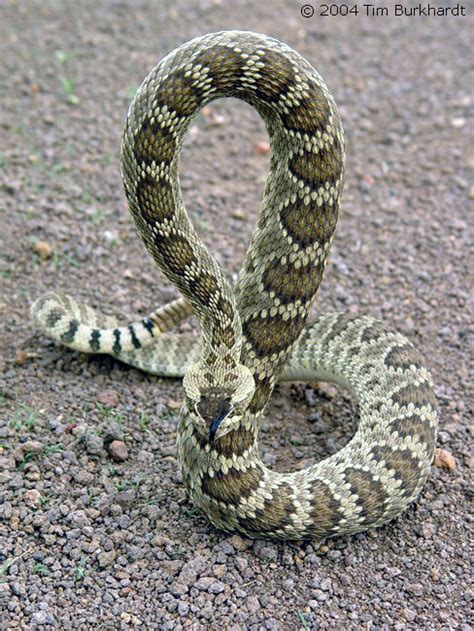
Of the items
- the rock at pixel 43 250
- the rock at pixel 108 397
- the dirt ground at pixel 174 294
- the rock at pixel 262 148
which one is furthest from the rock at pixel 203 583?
the rock at pixel 262 148

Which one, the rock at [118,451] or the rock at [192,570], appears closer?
the rock at [192,570]

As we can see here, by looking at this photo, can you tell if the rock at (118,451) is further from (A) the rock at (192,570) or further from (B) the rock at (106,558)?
(A) the rock at (192,570)

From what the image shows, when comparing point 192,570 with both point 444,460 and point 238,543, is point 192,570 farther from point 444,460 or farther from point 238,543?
point 444,460

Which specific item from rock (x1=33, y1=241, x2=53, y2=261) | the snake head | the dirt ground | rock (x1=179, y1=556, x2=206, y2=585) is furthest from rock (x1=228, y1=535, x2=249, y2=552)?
rock (x1=33, y1=241, x2=53, y2=261)

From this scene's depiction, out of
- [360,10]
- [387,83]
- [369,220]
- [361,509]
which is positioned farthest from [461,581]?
[360,10]

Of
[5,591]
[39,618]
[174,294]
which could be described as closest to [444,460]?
[174,294]

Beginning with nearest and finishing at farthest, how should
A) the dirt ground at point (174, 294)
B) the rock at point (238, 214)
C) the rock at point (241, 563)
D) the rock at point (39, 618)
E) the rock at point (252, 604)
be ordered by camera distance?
the rock at point (39, 618) → the rock at point (252, 604) → the dirt ground at point (174, 294) → the rock at point (241, 563) → the rock at point (238, 214)
